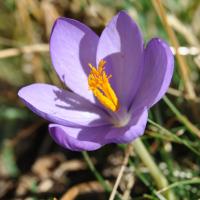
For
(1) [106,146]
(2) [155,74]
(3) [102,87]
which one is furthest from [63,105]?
(1) [106,146]

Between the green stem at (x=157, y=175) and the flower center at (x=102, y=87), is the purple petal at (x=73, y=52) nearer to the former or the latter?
the flower center at (x=102, y=87)

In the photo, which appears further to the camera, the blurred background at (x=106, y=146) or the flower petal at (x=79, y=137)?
the blurred background at (x=106, y=146)

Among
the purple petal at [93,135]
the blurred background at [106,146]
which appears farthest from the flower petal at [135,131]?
the blurred background at [106,146]

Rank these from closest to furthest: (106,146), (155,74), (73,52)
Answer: (155,74) → (73,52) → (106,146)

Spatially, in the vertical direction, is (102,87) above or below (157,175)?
above

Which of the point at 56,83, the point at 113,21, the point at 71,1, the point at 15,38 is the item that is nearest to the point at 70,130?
the point at 113,21

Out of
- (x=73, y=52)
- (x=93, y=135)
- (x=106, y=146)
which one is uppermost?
(x=73, y=52)

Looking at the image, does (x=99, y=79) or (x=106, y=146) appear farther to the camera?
(x=106, y=146)

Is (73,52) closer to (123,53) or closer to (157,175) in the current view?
(123,53)
